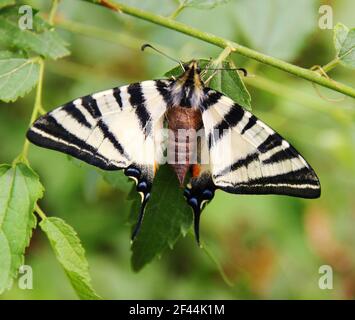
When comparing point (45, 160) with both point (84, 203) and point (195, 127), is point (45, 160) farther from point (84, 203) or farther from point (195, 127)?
point (195, 127)

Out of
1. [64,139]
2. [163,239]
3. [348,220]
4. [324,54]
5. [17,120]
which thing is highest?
[324,54]

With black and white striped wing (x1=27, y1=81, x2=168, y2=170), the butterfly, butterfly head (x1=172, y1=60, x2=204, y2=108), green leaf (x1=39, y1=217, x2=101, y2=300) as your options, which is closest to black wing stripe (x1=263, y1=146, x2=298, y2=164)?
the butterfly

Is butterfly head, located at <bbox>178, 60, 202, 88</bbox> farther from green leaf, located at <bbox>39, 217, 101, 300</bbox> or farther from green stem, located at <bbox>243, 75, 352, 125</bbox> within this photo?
green stem, located at <bbox>243, 75, 352, 125</bbox>

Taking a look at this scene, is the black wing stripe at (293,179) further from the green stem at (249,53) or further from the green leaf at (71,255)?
the green leaf at (71,255)

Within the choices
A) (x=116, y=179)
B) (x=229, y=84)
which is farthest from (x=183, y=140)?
(x=116, y=179)

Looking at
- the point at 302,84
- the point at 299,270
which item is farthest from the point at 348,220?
the point at 302,84

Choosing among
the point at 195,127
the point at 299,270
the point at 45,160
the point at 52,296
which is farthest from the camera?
the point at 299,270
